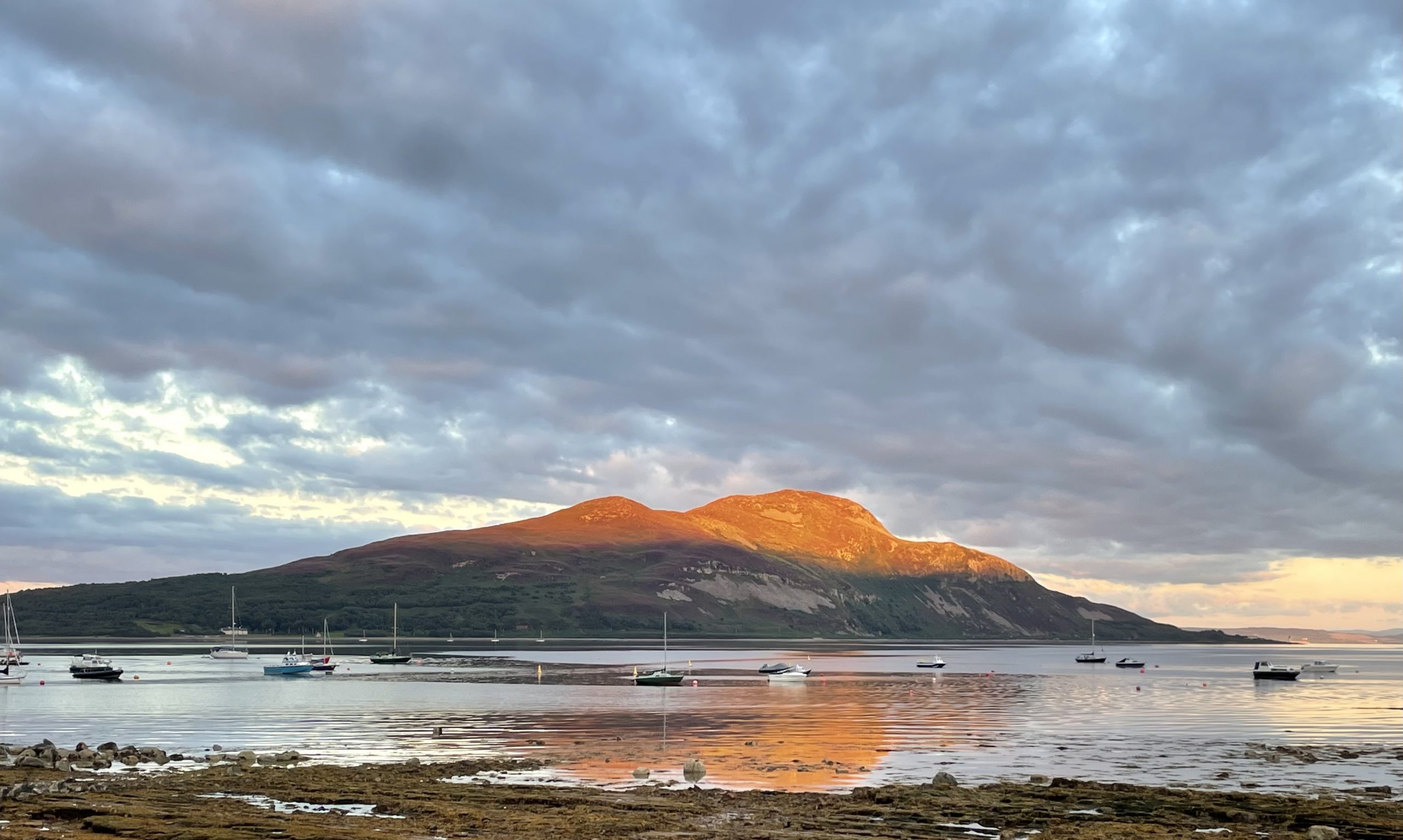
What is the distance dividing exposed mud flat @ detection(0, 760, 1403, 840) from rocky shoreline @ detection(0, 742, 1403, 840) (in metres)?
0.11

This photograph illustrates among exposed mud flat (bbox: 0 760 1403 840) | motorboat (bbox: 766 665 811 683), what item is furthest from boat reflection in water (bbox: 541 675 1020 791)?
motorboat (bbox: 766 665 811 683)

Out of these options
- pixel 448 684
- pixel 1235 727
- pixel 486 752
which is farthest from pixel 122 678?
pixel 1235 727

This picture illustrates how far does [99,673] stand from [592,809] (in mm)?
118032

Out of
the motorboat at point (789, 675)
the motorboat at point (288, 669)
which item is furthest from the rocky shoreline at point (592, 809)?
the motorboat at point (288, 669)

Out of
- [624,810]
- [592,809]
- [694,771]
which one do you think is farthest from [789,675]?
[624,810]

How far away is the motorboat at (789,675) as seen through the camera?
153038 millimetres

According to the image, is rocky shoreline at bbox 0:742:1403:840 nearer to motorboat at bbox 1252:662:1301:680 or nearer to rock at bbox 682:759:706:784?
rock at bbox 682:759:706:784

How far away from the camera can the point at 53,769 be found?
48719mm

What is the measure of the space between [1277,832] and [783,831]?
14878mm

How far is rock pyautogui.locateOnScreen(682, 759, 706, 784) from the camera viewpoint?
49.1 m

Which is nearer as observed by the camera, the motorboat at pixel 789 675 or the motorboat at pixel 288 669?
the motorboat at pixel 288 669

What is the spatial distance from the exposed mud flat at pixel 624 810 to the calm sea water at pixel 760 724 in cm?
550

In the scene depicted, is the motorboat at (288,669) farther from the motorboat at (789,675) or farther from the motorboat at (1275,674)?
the motorboat at (1275,674)

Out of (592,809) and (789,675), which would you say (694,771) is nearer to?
(592,809)
